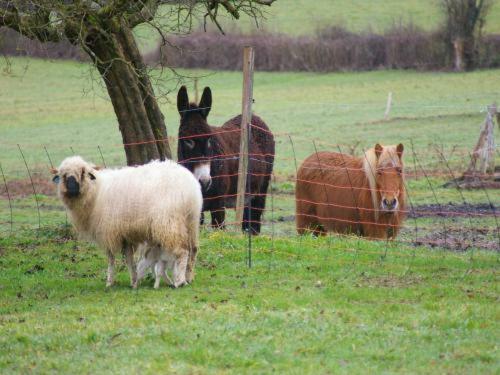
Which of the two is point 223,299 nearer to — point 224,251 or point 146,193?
point 146,193

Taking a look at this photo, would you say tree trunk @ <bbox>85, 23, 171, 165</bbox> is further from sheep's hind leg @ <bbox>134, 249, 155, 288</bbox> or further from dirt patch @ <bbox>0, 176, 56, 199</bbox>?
dirt patch @ <bbox>0, 176, 56, 199</bbox>

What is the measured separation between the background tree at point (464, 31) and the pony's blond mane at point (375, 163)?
4174 centimetres

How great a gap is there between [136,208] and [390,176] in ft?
13.9

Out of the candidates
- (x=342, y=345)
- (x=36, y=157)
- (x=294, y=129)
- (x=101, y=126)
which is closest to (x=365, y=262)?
(x=342, y=345)

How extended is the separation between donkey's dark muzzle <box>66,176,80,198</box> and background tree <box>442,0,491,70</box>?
45.5 metres

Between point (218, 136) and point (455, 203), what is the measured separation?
8083 mm

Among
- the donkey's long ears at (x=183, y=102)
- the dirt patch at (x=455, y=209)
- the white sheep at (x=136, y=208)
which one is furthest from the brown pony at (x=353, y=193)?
the dirt patch at (x=455, y=209)

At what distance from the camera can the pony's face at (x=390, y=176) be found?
12625 millimetres

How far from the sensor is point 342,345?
757 centimetres

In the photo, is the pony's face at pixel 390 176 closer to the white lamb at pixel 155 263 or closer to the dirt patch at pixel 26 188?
the white lamb at pixel 155 263

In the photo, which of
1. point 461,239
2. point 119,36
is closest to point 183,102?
point 119,36

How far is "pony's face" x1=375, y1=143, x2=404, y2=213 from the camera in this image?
41.4 feet

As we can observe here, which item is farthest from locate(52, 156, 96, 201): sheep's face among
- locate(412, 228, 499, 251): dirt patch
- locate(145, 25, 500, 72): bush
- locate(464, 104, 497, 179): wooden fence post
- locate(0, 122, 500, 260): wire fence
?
locate(145, 25, 500, 72): bush

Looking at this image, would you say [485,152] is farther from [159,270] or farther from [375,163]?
[159,270]
